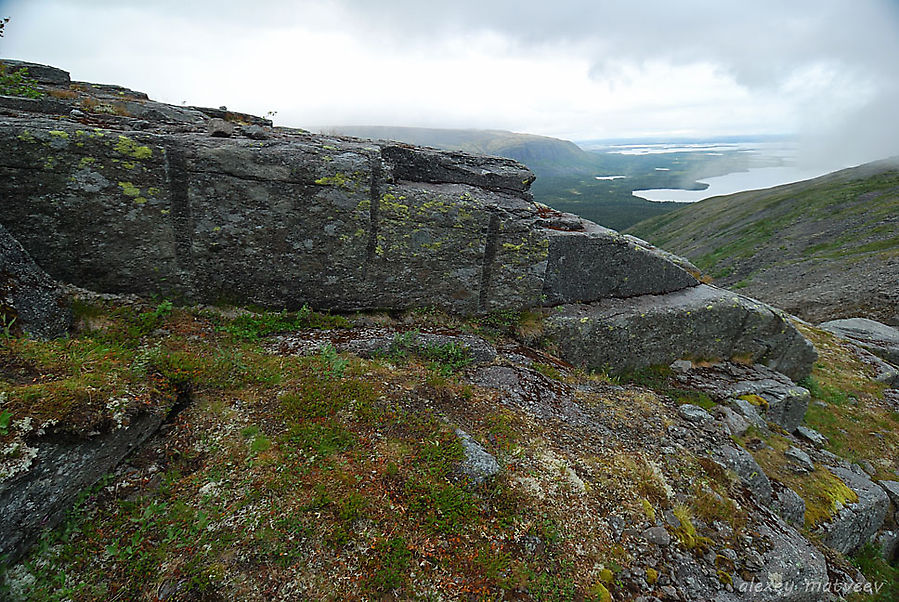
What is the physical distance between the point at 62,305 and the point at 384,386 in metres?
6.13

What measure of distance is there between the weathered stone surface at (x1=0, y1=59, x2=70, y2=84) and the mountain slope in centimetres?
5178

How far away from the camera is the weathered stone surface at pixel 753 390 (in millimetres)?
12031

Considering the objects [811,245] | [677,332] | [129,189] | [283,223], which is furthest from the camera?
[811,245]

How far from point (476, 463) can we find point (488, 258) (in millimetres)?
6079

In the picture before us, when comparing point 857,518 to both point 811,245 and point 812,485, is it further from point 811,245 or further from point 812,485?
point 811,245

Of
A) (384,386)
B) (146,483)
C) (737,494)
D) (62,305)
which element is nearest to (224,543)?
(146,483)

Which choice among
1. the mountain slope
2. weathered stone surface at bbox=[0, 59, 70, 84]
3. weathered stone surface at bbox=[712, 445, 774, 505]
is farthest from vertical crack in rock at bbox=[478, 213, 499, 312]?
the mountain slope

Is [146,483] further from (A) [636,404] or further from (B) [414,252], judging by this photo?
(A) [636,404]

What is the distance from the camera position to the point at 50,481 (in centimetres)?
441

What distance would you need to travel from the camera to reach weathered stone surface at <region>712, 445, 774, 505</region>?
8.08 m

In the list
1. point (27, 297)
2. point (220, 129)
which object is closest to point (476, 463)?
point (27, 297)

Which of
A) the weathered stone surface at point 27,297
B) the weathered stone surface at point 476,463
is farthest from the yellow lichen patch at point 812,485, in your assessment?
the weathered stone surface at point 27,297

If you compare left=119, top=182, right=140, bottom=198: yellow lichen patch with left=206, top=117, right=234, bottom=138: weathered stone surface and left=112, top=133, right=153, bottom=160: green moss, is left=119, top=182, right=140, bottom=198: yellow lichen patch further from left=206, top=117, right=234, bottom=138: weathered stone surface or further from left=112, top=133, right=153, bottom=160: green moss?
left=206, top=117, right=234, bottom=138: weathered stone surface

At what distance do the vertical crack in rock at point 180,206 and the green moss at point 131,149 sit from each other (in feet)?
1.16
